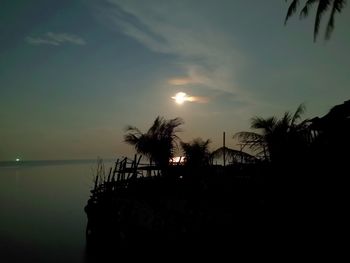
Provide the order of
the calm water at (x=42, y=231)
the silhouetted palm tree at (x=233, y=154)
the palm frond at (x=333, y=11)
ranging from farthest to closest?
the calm water at (x=42, y=231), the silhouetted palm tree at (x=233, y=154), the palm frond at (x=333, y=11)

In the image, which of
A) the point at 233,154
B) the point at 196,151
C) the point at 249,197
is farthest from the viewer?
the point at 196,151

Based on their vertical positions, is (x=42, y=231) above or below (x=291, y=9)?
below

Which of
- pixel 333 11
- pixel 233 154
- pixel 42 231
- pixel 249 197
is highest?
pixel 333 11

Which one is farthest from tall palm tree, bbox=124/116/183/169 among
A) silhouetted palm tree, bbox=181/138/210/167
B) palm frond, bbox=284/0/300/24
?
palm frond, bbox=284/0/300/24

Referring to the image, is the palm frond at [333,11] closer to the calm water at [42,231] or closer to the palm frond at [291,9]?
the palm frond at [291,9]

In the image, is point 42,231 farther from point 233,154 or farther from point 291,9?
point 291,9

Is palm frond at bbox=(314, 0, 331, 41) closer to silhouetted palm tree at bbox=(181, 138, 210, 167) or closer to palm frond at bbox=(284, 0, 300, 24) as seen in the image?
palm frond at bbox=(284, 0, 300, 24)

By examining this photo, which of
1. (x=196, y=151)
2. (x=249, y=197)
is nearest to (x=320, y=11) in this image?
(x=249, y=197)

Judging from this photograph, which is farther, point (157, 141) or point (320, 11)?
point (157, 141)

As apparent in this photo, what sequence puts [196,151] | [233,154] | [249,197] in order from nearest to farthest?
[249,197] < [233,154] < [196,151]

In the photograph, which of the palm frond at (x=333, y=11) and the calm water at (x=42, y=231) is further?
the calm water at (x=42, y=231)

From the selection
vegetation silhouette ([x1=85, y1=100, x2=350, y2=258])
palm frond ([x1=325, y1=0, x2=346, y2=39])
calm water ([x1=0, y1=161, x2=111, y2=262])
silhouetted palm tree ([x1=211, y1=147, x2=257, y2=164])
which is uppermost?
palm frond ([x1=325, y1=0, x2=346, y2=39])

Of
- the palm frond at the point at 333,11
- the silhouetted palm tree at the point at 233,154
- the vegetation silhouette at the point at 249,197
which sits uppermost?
the palm frond at the point at 333,11

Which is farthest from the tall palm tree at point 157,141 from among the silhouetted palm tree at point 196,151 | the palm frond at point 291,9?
the palm frond at point 291,9
